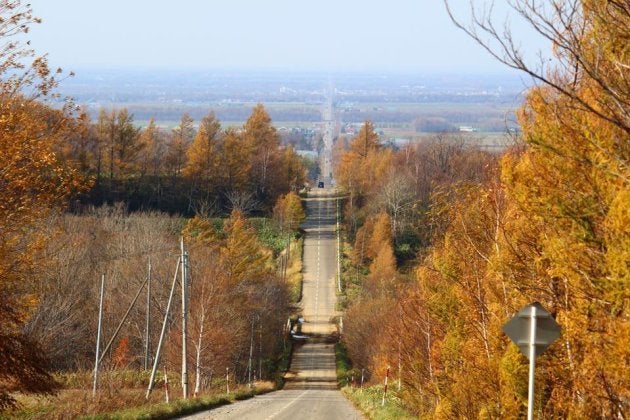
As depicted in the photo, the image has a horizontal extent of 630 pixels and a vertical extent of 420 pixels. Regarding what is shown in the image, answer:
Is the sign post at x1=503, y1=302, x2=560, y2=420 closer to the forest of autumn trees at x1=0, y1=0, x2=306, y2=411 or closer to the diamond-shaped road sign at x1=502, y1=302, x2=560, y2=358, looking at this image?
the diamond-shaped road sign at x1=502, y1=302, x2=560, y2=358

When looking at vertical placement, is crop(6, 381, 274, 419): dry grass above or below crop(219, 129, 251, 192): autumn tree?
below

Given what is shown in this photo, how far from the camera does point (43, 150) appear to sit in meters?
14.1

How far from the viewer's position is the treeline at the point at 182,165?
70.1 metres

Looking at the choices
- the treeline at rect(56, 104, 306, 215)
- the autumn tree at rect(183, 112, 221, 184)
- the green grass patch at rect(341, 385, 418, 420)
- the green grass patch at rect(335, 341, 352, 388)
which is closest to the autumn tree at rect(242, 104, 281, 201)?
the treeline at rect(56, 104, 306, 215)

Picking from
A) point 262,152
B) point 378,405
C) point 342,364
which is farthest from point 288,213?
point 378,405

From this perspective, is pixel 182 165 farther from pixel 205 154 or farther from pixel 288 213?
pixel 288 213

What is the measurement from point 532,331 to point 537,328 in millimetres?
66

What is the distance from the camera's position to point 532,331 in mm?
7039

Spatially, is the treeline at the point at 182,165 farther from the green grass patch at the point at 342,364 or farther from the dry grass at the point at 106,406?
the dry grass at the point at 106,406

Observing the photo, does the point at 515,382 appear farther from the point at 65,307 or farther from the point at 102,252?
the point at 102,252

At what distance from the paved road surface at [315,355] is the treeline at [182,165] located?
619cm

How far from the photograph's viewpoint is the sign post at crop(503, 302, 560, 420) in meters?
7.03

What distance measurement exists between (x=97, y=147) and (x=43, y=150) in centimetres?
5761

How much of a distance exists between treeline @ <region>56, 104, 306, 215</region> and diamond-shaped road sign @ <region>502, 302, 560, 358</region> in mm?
59605
